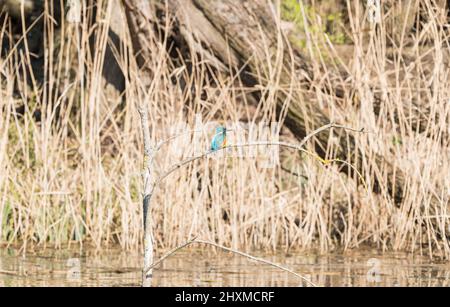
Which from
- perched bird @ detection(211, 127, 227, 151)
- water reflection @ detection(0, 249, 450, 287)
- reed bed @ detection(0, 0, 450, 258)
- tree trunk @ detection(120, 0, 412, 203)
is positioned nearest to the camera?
perched bird @ detection(211, 127, 227, 151)

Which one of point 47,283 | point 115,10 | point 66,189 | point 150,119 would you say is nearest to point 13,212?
point 66,189

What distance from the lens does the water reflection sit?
16.9 ft

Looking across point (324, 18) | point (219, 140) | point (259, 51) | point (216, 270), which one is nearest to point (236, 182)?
point (259, 51)

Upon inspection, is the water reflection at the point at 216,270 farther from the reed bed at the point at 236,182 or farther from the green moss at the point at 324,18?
the green moss at the point at 324,18

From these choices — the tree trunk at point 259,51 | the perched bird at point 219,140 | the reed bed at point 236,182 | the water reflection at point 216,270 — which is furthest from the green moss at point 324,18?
the perched bird at point 219,140

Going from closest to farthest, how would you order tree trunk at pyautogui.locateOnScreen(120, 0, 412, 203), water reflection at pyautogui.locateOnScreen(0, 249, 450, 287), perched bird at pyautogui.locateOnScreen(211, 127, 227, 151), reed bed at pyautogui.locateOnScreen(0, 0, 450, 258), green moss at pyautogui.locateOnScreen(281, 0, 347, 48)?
perched bird at pyautogui.locateOnScreen(211, 127, 227, 151)
water reflection at pyautogui.locateOnScreen(0, 249, 450, 287)
reed bed at pyautogui.locateOnScreen(0, 0, 450, 258)
tree trunk at pyautogui.locateOnScreen(120, 0, 412, 203)
green moss at pyautogui.locateOnScreen(281, 0, 347, 48)

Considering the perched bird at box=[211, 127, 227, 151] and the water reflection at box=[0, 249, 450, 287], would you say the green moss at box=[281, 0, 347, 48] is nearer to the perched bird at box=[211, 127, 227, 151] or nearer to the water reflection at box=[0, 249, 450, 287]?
the water reflection at box=[0, 249, 450, 287]

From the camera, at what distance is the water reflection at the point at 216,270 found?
202 inches

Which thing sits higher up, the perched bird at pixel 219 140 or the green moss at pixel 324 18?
the green moss at pixel 324 18

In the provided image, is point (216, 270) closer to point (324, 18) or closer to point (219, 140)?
point (219, 140)

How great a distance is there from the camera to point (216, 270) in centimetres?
562

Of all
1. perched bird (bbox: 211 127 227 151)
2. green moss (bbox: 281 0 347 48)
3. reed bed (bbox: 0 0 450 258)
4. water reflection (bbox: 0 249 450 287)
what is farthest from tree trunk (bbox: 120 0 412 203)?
green moss (bbox: 281 0 347 48)

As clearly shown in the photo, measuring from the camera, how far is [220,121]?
7184mm

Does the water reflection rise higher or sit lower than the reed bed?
lower
